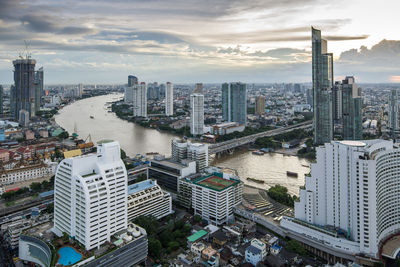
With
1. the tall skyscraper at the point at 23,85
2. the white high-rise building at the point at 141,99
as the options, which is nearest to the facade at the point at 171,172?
the white high-rise building at the point at 141,99

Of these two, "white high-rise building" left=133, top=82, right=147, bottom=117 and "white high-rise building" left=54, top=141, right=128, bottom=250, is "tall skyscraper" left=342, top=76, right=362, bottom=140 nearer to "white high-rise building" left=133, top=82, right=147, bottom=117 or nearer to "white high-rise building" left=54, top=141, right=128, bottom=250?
"white high-rise building" left=54, top=141, right=128, bottom=250

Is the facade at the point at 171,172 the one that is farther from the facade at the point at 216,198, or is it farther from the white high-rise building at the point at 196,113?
the white high-rise building at the point at 196,113

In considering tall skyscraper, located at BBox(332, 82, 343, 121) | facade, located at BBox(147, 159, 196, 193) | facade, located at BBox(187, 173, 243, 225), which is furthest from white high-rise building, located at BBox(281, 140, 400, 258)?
tall skyscraper, located at BBox(332, 82, 343, 121)

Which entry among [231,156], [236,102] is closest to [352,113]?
[231,156]

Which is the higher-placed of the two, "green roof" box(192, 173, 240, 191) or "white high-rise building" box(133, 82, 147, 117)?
"white high-rise building" box(133, 82, 147, 117)

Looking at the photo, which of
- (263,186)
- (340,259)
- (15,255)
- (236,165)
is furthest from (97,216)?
(236,165)

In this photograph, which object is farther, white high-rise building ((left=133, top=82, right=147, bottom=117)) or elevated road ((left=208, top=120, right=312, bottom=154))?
white high-rise building ((left=133, top=82, right=147, bottom=117))
